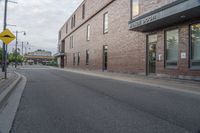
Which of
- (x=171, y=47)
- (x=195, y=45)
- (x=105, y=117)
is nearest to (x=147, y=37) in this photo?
(x=171, y=47)

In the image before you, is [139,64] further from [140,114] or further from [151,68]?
[140,114]

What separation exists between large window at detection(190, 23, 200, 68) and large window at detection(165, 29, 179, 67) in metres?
1.42

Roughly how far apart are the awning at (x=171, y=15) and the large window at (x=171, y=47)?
2.28ft

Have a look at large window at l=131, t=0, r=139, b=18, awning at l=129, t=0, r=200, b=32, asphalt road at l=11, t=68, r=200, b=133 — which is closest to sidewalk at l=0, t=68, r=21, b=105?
asphalt road at l=11, t=68, r=200, b=133

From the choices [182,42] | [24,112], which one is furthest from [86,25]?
[24,112]

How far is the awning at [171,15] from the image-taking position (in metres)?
12.9

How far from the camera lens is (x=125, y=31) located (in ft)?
78.5

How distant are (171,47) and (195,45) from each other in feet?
7.55

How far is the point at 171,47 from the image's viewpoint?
56.3 ft

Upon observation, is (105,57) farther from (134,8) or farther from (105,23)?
(134,8)

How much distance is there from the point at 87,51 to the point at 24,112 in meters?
33.3

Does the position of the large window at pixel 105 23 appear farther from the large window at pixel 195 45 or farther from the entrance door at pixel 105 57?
the large window at pixel 195 45

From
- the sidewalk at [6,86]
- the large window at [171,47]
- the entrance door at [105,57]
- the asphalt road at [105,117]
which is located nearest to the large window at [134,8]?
the large window at [171,47]

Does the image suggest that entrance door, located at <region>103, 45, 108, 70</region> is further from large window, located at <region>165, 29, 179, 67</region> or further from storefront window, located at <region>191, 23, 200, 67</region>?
storefront window, located at <region>191, 23, 200, 67</region>
